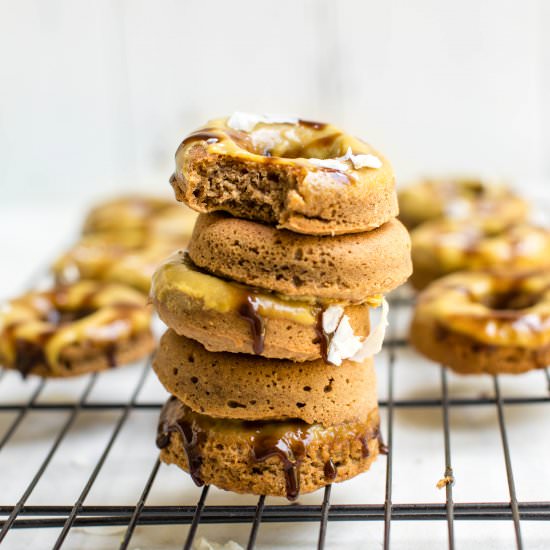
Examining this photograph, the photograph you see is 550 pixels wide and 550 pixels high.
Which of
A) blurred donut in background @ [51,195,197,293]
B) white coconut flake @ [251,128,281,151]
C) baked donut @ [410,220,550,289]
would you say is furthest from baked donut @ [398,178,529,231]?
white coconut flake @ [251,128,281,151]

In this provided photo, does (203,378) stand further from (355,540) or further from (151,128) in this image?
(151,128)

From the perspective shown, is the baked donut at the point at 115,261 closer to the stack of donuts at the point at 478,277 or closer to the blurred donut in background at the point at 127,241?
the blurred donut in background at the point at 127,241

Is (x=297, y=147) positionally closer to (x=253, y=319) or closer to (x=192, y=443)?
(x=253, y=319)

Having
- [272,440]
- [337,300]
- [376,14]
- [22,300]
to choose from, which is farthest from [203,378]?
[376,14]

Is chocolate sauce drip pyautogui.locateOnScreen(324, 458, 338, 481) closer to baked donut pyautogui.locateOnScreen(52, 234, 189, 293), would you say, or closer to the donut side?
the donut side

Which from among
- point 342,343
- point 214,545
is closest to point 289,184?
point 342,343

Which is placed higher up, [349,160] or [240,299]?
[349,160]

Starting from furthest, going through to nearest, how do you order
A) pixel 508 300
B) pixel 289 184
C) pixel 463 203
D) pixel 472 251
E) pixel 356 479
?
pixel 463 203, pixel 472 251, pixel 508 300, pixel 356 479, pixel 289 184
